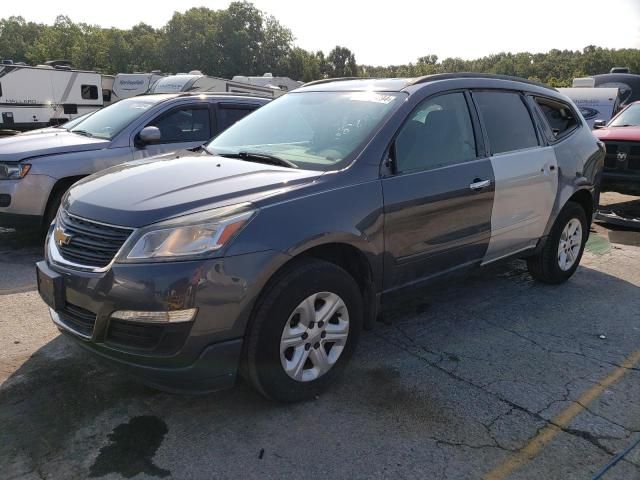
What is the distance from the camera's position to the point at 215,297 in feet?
8.32

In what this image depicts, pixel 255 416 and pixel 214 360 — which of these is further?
pixel 255 416

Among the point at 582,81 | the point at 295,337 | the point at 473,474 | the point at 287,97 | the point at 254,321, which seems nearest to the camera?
the point at 473,474

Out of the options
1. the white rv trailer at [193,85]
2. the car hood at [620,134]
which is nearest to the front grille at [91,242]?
the car hood at [620,134]

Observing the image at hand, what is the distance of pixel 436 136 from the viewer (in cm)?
372

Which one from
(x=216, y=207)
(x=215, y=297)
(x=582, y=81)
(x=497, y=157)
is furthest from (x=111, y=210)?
(x=582, y=81)

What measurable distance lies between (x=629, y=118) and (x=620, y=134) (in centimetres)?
131

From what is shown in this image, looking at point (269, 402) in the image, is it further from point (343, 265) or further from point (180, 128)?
point (180, 128)

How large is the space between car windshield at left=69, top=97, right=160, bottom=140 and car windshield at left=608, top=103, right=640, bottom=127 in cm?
736

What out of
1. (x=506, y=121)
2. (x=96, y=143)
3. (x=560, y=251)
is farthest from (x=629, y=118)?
(x=96, y=143)

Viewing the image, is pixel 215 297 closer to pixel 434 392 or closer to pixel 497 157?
pixel 434 392

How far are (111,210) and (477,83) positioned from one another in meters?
2.82

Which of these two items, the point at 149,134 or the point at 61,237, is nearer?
the point at 61,237

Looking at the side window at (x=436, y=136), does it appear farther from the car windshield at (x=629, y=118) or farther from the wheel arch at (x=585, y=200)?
the car windshield at (x=629, y=118)

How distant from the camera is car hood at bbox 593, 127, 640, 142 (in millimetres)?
7884
